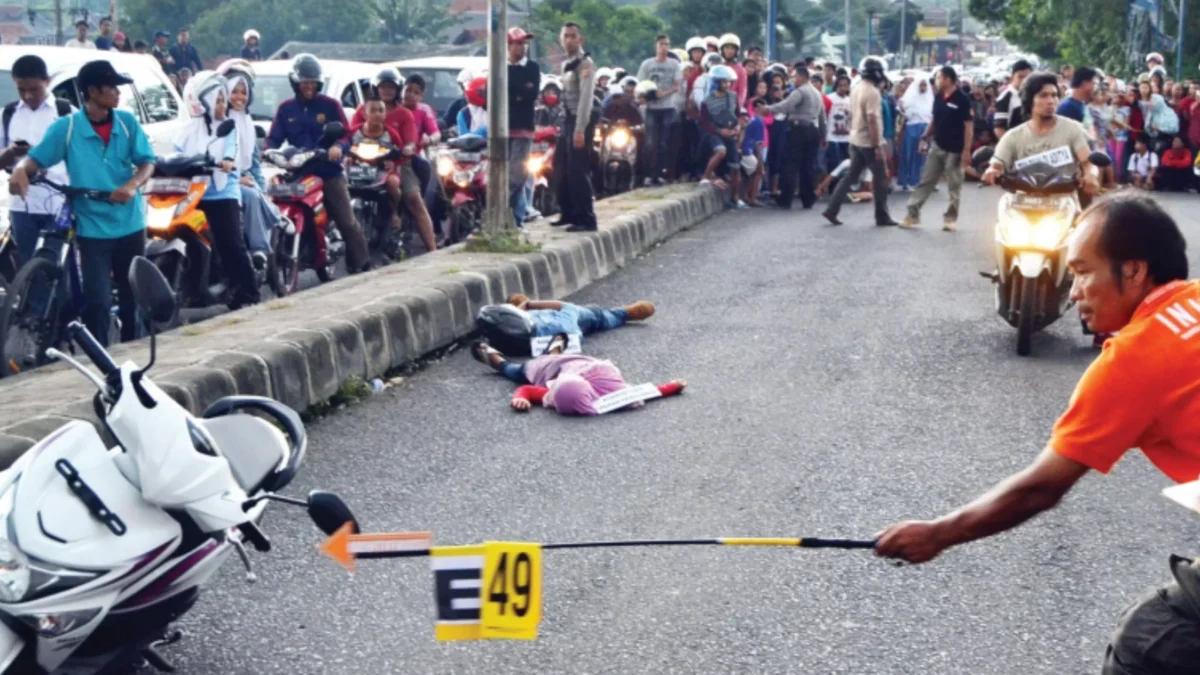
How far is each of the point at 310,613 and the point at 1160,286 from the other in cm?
278

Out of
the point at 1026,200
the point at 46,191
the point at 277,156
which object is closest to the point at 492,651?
the point at 46,191

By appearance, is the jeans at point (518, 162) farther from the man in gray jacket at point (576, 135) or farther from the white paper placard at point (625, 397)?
the white paper placard at point (625, 397)

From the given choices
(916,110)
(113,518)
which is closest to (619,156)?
(916,110)

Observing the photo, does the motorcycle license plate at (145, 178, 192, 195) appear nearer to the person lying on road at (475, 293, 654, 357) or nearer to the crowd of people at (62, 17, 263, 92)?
the person lying on road at (475, 293, 654, 357)

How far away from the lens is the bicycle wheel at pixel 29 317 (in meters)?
8.10

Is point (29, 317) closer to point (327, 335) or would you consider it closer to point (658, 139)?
point (327, 335)

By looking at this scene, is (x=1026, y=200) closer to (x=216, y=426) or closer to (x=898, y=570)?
(x=898, y=570)

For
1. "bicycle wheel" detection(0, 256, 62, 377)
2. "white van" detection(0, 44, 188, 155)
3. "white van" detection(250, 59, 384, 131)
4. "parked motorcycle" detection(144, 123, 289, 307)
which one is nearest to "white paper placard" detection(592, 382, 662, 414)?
Result: "bicycle wheel" detection(0, 256, 62, 377)

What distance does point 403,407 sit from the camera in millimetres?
8172

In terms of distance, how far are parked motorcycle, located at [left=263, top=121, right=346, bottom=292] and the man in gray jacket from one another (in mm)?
2435

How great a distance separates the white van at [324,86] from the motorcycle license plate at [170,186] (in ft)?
25.3

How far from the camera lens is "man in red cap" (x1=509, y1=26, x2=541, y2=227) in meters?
13.5

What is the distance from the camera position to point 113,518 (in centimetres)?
377

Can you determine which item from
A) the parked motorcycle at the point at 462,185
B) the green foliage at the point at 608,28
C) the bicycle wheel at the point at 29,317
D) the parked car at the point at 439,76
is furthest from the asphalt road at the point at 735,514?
the green foliage at the point at 608,28
